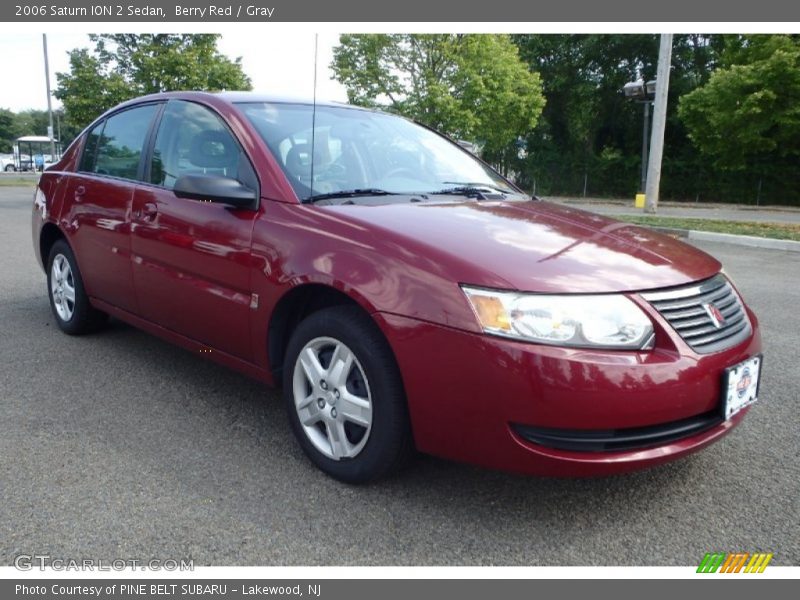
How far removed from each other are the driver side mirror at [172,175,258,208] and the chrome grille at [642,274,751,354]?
167 cm

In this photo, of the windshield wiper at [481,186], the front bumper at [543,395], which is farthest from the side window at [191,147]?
the front bumper at [543,395]

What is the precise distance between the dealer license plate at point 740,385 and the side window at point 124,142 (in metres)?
3.17

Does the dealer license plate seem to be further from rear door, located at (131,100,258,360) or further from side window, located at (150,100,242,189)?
side window, located at (150,100,242,189)

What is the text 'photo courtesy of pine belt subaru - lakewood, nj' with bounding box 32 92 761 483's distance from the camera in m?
2.16

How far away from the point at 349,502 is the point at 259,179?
4.74 feet

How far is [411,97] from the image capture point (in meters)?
23.0

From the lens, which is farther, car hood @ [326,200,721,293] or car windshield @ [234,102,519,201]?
car windshield @ [234,102,519,201]

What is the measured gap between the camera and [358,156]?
3.30 metres

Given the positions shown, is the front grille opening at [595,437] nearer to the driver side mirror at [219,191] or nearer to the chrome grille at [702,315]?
the chrome grille at [702,315]

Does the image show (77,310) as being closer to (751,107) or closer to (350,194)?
(350,194)

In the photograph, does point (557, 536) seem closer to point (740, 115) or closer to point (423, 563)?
point (423, 563)

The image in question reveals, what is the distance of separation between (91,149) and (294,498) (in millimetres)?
3081

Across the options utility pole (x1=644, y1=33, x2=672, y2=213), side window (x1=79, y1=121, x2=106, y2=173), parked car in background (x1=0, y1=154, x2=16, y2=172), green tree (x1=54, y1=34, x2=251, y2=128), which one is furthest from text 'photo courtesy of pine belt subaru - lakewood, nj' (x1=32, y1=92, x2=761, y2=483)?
parked car in background (x1=0, y1=154, x2=16, y2=172)

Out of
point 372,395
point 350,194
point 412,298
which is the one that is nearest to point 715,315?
point 412,298
